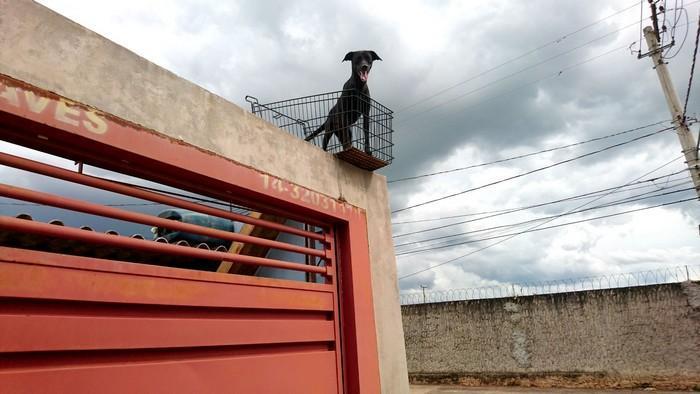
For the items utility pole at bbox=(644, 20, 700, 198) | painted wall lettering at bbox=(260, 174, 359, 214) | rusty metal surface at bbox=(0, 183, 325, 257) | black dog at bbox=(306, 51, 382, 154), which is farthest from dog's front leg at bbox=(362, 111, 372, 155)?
utility pole at bbox=(644, 20, 700, 198)

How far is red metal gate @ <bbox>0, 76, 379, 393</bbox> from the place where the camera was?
2.32m

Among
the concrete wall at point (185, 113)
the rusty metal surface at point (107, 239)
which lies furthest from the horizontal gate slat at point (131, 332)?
the concrete wall at point (185, 113)

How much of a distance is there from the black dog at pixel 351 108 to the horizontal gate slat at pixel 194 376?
87.0 inches

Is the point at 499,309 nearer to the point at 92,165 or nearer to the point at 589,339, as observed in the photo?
the point at 589,339

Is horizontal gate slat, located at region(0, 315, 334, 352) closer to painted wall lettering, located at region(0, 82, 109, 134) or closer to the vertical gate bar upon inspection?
the vertical gate bar

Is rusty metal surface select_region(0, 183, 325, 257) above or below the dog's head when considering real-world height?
below

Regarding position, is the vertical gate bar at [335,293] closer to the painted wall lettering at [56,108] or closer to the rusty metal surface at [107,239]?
the rusty metal surface at [107,239]

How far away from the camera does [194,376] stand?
292cm

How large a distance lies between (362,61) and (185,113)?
2.30 m

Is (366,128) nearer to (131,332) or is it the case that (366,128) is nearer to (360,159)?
(360,159)


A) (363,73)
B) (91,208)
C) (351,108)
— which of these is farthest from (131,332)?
(363,73)

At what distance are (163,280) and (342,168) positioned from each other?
7.76 ft

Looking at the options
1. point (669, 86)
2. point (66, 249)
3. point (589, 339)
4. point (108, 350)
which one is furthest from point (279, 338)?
point (669, 86)

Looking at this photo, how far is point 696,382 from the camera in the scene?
35.8 feet
